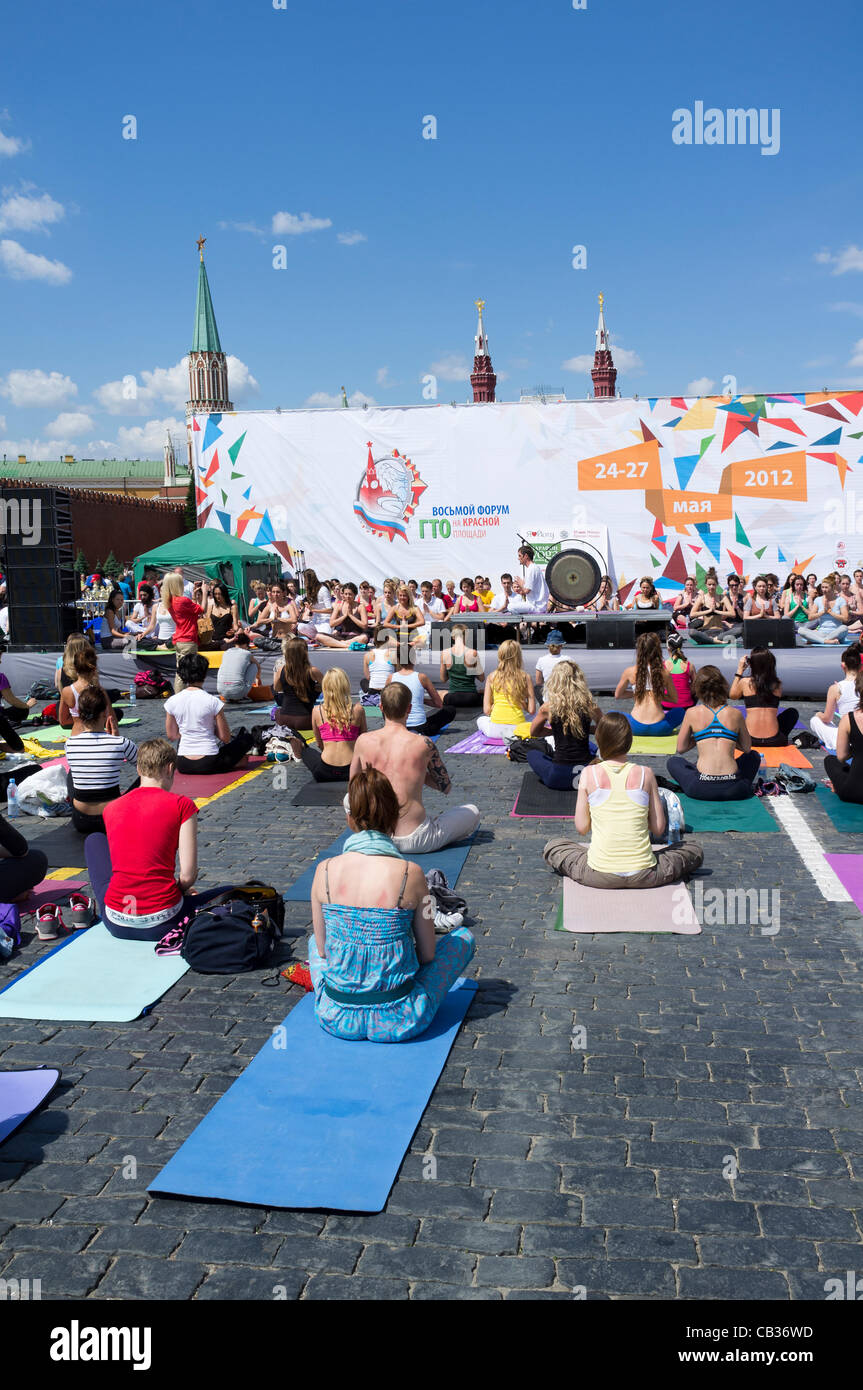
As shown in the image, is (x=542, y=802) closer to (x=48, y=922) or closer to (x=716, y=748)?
(x=716, y=748)

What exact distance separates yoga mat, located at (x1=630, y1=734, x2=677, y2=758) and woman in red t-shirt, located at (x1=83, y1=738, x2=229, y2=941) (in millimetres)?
6154

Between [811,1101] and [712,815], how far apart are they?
4.73m

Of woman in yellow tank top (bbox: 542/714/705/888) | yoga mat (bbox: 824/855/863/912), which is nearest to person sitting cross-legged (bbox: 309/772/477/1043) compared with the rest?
woman in yellow tank top (bbox: 542/714/705/888)

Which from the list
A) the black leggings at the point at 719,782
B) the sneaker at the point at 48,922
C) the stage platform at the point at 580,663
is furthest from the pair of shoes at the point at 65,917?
the stage platform at the point at 580,663

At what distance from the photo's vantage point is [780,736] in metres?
11.7

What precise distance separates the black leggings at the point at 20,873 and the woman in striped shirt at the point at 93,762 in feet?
3.83

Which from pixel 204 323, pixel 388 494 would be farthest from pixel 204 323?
pixel 388 494

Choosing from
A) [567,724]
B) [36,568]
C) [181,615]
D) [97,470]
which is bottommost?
[567,724]

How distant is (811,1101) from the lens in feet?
14.4

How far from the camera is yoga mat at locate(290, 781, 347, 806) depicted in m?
9.77

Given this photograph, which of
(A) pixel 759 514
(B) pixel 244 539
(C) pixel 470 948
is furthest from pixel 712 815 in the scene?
(B) pixel 244 539

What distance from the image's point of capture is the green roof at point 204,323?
10544cm

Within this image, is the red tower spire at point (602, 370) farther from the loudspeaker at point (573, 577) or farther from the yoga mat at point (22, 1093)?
the yoga mat at point (22, 1093)

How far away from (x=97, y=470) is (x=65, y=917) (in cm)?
11673
